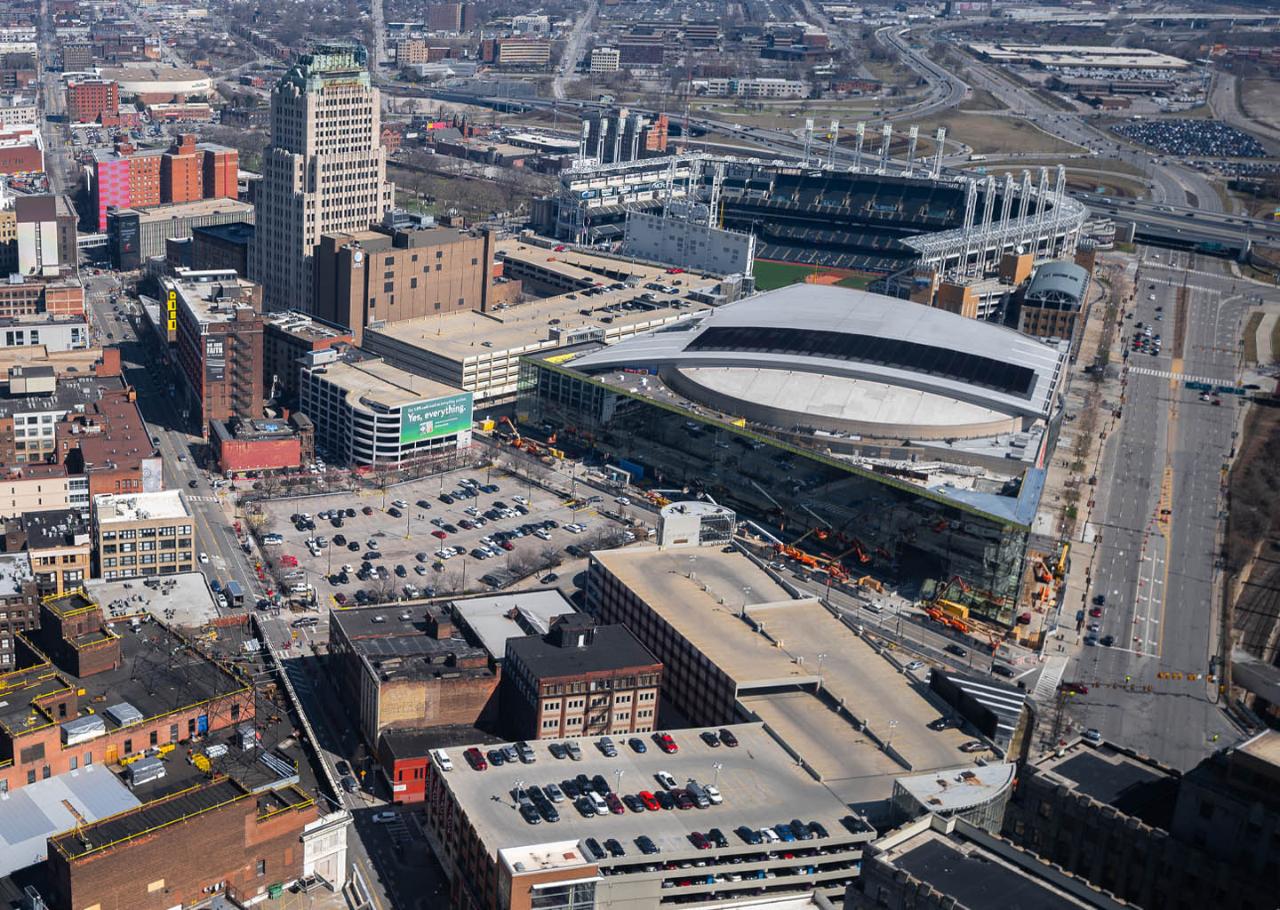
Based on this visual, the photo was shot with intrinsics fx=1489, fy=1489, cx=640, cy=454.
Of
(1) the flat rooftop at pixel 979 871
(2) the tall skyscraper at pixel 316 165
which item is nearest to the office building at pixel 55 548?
(2) the tall skyscraper at pixel 316 165

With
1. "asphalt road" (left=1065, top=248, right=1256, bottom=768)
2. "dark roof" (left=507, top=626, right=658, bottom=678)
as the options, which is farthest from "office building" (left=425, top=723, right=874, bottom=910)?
"asphalt road" (left=1065, top=248, right=1256, bottom=768)

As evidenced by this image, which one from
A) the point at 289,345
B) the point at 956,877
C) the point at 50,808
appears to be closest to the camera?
the point at 956,877

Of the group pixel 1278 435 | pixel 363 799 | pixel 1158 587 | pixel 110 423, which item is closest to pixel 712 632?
pixel 363 799

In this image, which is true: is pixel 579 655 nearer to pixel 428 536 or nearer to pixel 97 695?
pixel 97 695

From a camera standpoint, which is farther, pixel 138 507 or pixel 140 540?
pixel 138 507

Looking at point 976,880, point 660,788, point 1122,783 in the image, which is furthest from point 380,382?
point 976,880

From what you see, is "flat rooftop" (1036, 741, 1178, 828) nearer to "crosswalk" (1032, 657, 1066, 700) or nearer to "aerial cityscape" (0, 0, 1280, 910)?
"aerial cityscape" (0, 0, 1280, 910)
